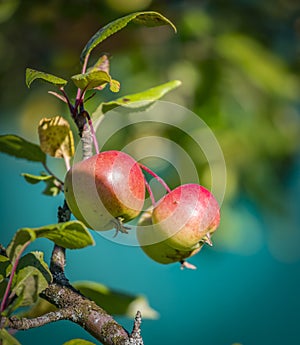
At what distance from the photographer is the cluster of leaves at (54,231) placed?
24.0 inches

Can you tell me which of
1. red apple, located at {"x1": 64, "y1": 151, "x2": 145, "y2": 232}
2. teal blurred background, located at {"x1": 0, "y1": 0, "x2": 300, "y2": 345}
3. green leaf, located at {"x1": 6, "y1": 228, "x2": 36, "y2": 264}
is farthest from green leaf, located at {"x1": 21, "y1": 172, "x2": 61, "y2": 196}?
teal blurred background, located at {"x1": 0, "y1": 0, "x2": 300, "y2": 345}

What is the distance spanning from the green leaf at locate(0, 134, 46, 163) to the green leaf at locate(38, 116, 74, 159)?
5 cm

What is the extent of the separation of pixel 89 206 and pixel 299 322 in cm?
309

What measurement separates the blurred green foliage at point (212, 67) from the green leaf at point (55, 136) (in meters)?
1.02

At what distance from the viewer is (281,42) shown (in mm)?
2230

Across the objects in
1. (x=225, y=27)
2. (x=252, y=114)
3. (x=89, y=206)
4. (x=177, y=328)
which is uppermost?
(x=225, y=27)

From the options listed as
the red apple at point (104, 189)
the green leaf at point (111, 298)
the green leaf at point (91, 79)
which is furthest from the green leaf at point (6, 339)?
the green leaf at point (111, 298)

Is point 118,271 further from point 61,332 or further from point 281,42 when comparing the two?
point 281,42

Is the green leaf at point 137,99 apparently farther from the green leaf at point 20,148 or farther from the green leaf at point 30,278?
the green leaf at point 30,278

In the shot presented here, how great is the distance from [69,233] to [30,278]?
2.9 inches

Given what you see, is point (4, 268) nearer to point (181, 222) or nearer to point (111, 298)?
point (181, 222)

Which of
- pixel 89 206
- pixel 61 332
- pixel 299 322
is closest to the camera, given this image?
pixel 89 206

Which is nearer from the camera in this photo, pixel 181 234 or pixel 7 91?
pixel 181 234

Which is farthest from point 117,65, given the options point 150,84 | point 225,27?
point 225,27
